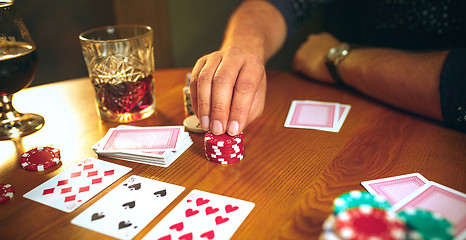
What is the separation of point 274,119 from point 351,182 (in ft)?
1.54

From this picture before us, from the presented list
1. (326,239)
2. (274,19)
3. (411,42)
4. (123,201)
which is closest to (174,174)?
(123,201)

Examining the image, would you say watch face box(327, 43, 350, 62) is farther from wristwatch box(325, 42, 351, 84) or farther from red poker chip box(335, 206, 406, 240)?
red poker chip box(335, 206, 406, 240)

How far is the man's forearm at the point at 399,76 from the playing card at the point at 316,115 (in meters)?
0.16

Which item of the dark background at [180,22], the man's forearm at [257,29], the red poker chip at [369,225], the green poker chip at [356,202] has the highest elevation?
the man's forearm at [257,29]

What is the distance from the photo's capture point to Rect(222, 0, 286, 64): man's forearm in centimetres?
166

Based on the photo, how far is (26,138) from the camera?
131cm

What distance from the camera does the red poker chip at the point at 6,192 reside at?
3.12ft

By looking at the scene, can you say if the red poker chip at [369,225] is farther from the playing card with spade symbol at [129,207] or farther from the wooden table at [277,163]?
the playing card with spade symbol at [129,207]

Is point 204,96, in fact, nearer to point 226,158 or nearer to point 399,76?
point 226,158

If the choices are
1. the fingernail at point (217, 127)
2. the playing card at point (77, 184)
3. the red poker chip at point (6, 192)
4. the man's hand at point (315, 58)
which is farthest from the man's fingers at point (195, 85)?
the man's hand at point (315, 58)

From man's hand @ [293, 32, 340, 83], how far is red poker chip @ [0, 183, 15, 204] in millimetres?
1339

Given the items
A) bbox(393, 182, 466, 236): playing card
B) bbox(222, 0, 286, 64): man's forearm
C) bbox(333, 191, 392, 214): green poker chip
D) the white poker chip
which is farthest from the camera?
bbox(222, 0, 286, 64): man's forearm

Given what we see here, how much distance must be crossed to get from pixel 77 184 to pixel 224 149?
0.43m

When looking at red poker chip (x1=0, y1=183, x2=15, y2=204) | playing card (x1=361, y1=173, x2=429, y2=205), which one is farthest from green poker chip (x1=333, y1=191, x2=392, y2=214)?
red poker chip (x1=0, y1=183, x2=15, y2=204)
